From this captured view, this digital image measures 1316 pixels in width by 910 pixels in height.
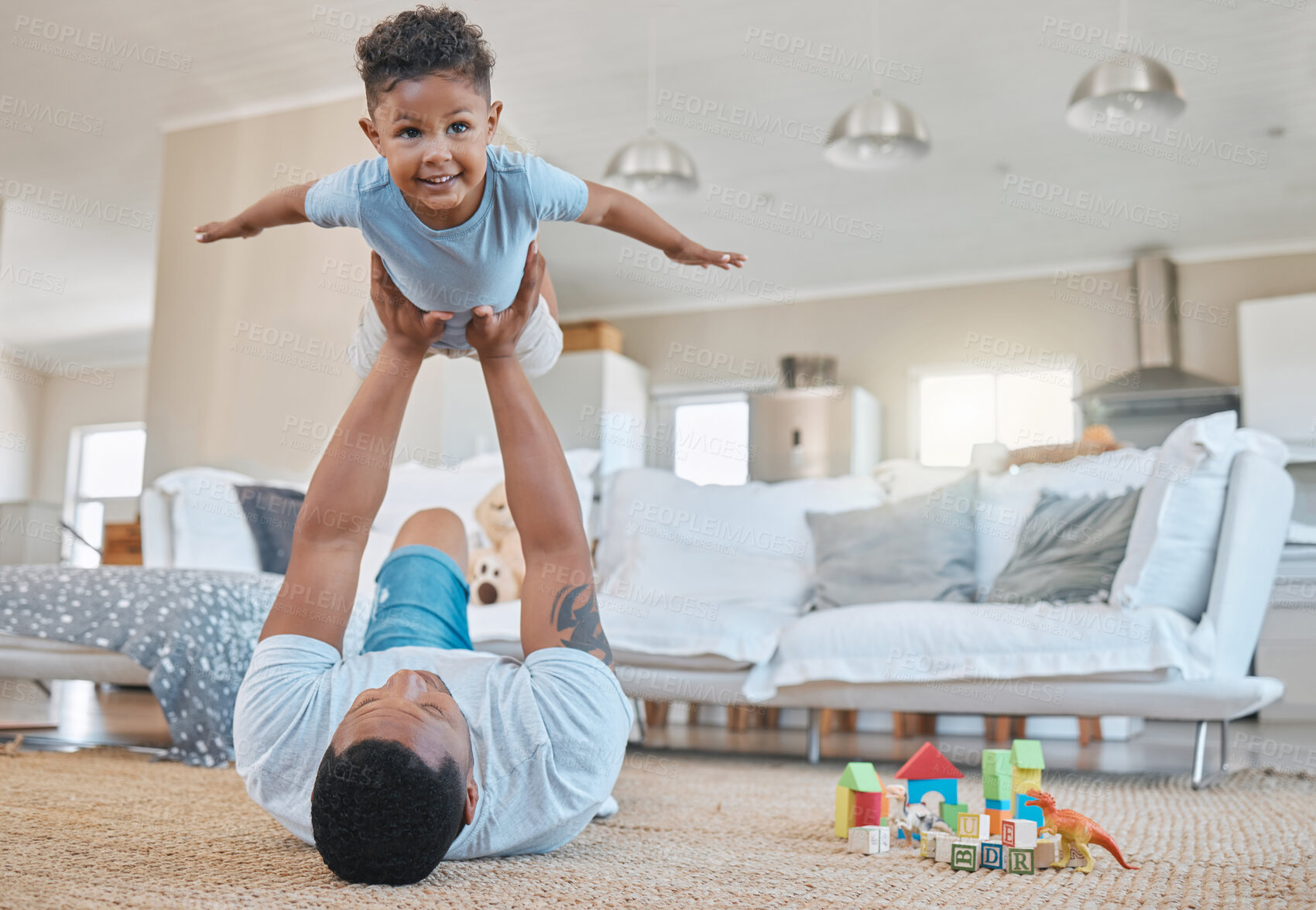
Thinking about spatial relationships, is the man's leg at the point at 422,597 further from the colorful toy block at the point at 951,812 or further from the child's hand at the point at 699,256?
the colorful toy block at the point at 951,812

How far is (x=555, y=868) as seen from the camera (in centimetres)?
128

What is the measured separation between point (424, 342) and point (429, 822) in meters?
0.72

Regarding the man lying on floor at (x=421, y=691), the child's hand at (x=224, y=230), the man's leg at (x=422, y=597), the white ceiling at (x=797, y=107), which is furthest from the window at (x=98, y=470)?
the man lying on floor at (x=421, y=691)

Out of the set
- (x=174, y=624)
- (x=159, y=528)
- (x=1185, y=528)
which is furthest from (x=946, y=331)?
(x=174, y=624)

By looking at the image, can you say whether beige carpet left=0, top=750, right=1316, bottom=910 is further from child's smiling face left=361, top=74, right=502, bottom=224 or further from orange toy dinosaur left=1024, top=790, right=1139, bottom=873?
child's smiling face left=361, top=74, right=502, bottom=224

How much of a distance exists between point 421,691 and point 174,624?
1.47 metres

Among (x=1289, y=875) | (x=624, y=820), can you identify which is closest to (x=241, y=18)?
(x=624, y=820)

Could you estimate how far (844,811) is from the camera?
1.57 m

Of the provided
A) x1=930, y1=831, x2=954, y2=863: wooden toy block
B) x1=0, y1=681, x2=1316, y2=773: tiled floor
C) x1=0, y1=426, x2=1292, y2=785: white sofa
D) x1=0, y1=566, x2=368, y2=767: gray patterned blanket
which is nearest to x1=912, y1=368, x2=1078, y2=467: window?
x1=0, y1=681, x2=1316, y2=773: tiled floor

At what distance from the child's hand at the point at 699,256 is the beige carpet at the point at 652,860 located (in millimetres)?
868

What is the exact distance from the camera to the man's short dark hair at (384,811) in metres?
1.04

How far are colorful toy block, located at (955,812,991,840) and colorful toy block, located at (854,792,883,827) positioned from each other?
13cm

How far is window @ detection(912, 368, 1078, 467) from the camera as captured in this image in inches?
275

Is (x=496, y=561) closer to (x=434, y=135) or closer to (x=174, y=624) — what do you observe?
(x=174, y=624)
